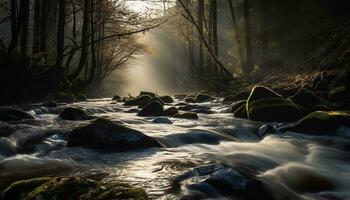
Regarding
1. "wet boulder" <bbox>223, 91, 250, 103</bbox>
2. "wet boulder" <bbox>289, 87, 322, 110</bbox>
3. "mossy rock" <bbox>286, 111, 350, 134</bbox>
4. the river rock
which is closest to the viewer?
the river rock

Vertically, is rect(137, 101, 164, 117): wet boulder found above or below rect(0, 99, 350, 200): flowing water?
above

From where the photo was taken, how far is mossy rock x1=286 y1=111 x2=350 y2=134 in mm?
9740

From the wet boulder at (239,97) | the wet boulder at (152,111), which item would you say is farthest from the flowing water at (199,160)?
the wet boulder at (239,97)

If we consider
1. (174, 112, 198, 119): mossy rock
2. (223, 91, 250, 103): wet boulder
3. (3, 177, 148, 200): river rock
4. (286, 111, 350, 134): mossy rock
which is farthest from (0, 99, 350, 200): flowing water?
(223, 91, 250, 103): wet boulder

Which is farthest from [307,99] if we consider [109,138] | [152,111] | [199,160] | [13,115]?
[13,115]

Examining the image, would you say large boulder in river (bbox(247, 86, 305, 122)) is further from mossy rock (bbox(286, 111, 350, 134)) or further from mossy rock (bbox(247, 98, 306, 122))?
mossy rock (bbox(286, 111, 350, 134))

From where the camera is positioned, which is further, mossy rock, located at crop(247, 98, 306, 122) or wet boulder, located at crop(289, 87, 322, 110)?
wet boulder, located at crop(289, 87, 322, 110)

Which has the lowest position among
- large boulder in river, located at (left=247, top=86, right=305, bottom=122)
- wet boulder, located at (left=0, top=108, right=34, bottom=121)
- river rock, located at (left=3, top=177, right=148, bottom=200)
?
river rock, located at (left=3, top=177, right=148, bottom=200)

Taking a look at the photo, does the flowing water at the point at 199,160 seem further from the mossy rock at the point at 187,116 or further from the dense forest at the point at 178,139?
the mossy rock at the point at 187,116

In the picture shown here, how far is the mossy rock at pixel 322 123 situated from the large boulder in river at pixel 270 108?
52.0 inches

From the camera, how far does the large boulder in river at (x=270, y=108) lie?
11.5 metres

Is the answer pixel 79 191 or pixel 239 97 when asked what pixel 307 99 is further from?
pixel 79 191

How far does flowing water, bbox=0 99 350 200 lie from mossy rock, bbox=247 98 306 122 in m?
0.71

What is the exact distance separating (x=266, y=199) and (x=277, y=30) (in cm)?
2385
